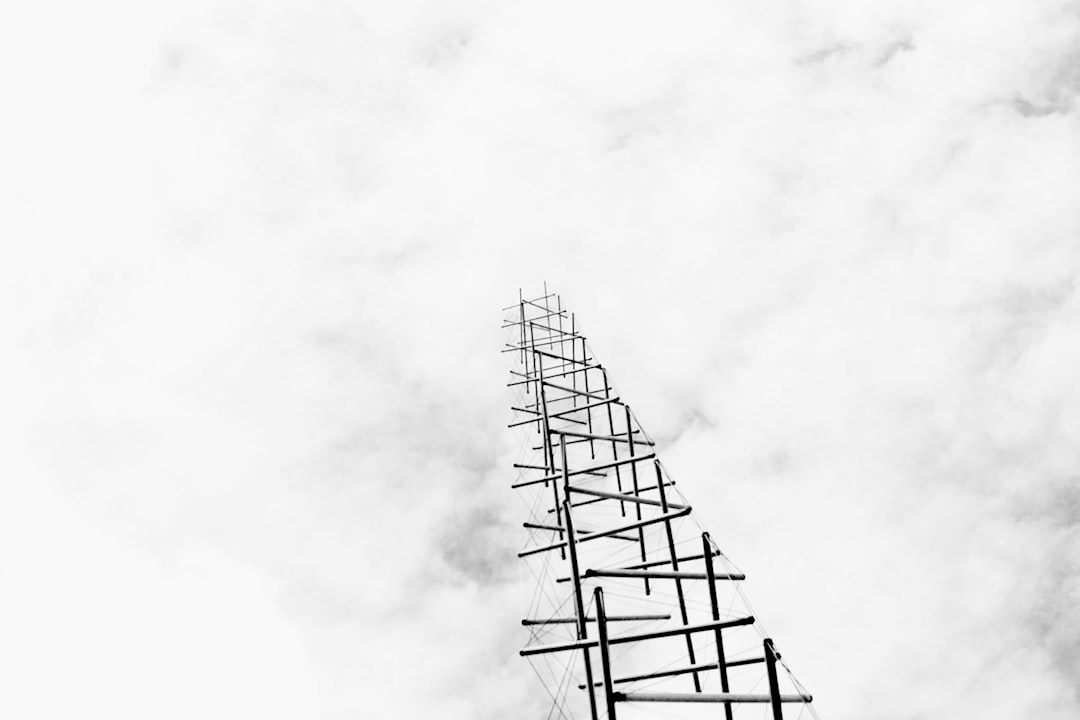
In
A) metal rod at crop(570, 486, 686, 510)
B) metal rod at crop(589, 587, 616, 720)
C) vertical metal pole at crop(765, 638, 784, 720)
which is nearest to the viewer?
vertical metal pole at crop(765, 638, 784, 720)

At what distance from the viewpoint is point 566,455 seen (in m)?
18.6

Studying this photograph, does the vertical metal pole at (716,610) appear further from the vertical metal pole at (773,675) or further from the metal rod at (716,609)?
the vertical metal pole at (773,675)

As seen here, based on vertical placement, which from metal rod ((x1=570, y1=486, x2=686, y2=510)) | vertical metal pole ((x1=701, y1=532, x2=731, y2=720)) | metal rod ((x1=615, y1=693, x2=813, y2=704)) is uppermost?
metal rod ((x1=570, y1=486, x2=686, y2=510))

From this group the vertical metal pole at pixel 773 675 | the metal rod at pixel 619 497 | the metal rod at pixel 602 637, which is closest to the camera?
the vertical metal pole at pixel 773 675

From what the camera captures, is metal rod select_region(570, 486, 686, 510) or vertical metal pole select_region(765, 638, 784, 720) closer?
vertical metal pole select_region(765, 638, 784, 720)

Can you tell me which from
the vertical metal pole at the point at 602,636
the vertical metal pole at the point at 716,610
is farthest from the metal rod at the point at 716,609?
the vertical metal pole at the point at 602,636

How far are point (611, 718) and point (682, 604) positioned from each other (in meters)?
6.27

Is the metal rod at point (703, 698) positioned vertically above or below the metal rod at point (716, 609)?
below

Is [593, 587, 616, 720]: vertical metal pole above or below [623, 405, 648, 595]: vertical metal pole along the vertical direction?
below

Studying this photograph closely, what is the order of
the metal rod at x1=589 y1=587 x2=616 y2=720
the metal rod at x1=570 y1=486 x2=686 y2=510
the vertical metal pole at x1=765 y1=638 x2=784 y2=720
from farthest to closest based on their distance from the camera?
the metal rod at x1=570 y1=486 x2=686 y2=510 → the metal rod at x1=589 y1=587 x2=616 y2=720 → the vertical metal pole at x1=765 y1=638 x2=784 y2=720

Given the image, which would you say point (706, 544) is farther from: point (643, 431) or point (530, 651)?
Answer: point (643, 431)

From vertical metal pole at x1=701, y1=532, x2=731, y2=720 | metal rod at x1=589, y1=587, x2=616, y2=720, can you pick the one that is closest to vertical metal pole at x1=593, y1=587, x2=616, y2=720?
metal rod at x1=589, y1=587, x2=616, y2=720

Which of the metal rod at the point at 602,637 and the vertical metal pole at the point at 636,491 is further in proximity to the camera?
the vertical metal pole at the point at 636,491

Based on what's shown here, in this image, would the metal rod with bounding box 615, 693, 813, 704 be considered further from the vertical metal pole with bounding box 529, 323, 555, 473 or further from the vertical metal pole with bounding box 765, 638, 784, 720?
the vertical metal pole with bounding box 529, 323, 555, 473
